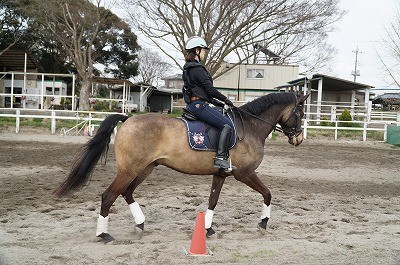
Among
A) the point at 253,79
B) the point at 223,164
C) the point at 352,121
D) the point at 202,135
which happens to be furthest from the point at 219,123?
the point at 253,79

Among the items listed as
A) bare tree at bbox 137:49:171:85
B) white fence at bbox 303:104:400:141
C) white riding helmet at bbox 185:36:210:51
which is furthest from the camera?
bare tree at bbox 137:49:171:85

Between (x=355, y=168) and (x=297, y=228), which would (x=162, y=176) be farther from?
(x=355, y=168)

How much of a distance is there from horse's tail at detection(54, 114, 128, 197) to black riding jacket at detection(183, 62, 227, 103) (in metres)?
1.02

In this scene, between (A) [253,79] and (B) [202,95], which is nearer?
(B) [202,95]

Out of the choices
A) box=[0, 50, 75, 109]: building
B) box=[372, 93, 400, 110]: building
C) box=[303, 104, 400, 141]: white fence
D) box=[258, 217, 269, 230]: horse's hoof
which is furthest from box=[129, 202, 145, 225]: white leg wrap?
box=[372, 93, 400, 110]: building

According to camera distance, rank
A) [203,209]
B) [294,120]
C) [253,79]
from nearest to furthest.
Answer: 1. [294,120]
2. [203,209]
3. [253,79]

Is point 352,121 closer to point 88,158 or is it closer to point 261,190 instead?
point 261,190

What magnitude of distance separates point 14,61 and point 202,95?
122 feet

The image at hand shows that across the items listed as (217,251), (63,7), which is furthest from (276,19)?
(217,251)

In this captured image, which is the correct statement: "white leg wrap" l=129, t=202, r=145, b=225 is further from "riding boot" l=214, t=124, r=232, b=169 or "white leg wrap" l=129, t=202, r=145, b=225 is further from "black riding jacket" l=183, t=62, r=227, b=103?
"black riding jacket" l=183, t=62, r=227, b=103

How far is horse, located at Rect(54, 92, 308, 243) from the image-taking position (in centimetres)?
552

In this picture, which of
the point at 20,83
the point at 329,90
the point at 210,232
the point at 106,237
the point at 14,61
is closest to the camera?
the point at 106,237

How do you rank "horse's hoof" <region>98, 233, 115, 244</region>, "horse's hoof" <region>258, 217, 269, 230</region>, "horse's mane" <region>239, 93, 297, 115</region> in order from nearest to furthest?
"horse's hoof" <region>98, 233, 115, 244</region> → "horse's hoof" <region>258, 217, 269, 230</region> → "horse's mane" <region>239, 93, 297, 115</region>

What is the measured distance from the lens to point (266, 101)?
6.69 meters
